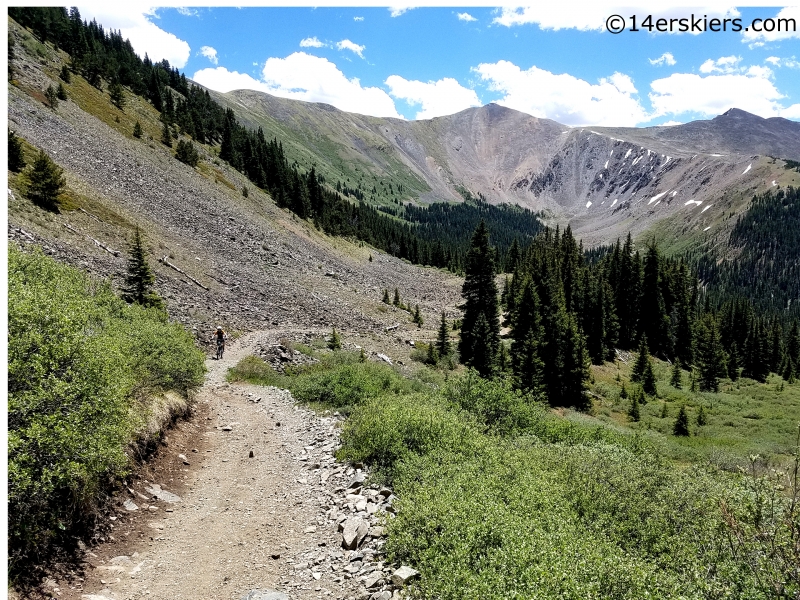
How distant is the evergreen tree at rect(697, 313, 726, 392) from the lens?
57.9 m

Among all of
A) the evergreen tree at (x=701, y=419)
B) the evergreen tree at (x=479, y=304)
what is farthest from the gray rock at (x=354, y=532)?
the evergreen tree at (x=701, y=419)

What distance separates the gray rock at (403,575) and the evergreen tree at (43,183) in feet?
125

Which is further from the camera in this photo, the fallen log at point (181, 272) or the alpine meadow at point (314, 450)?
the fallen log at point (181, 272)

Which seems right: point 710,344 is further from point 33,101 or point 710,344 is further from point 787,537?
point 33,101

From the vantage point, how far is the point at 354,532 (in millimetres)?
9594

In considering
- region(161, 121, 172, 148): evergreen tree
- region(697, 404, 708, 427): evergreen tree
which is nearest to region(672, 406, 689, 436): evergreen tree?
region(697, 404, 708, 427): evergreen tree

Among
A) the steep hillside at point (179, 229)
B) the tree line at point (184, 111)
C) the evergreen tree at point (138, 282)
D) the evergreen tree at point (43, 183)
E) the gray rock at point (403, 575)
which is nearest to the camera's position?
the gray rock at point (403, 575)

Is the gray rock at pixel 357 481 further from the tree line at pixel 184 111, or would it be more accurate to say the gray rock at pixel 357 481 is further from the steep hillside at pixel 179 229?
the tree line at pixel 184 111

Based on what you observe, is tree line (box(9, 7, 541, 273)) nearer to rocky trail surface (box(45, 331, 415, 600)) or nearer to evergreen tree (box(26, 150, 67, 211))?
evergreen tree (box(26, 150, 67, 211))

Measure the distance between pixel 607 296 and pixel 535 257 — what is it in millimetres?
14542

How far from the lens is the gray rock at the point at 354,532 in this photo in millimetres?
9375

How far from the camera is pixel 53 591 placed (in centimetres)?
729

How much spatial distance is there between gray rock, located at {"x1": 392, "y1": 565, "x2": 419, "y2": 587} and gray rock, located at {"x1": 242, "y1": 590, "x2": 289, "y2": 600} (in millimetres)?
2058

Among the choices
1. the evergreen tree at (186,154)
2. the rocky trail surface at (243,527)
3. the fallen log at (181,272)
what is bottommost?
the rocky trail surface at (243,527)
